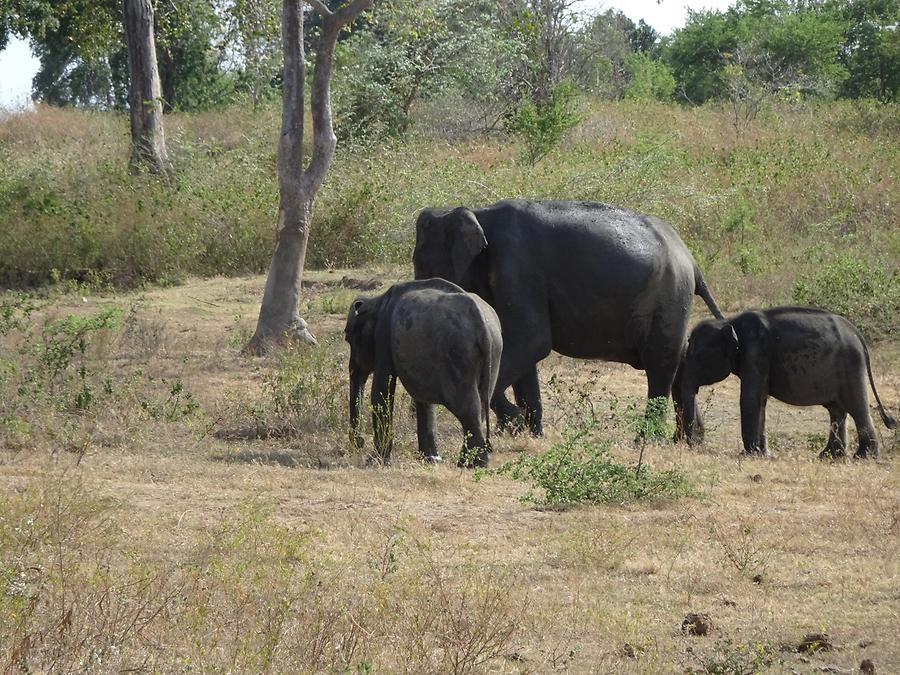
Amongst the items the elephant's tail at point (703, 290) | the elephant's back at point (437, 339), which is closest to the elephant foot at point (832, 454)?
the elephant's tail at point (703, 290)

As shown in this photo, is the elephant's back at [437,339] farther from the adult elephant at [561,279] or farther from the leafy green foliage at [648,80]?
the leafy green foliage at [648,80]

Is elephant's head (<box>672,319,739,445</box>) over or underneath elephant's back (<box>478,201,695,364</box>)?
underneath

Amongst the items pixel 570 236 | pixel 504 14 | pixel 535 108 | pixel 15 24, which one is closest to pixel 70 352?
pixel 570 236

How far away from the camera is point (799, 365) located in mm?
10641

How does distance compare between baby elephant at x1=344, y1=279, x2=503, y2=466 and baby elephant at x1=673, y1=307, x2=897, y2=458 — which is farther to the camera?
baby elephant at x1=673, y1=307, x2=897, y2=458

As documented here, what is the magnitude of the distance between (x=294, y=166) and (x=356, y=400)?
527 centimetres

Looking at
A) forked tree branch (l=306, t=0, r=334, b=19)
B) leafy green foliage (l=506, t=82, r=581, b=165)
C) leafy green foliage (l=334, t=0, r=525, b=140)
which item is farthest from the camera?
leafy green foliage (l=334, t=0, r=525, b=140)

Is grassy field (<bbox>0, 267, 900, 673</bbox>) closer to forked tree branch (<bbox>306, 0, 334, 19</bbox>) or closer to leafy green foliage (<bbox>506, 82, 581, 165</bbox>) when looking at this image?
forked tree branch (<bbox>306, 0, 334, 19</bbox>)

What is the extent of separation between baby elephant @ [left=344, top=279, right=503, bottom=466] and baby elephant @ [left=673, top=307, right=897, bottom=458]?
2.25 metres

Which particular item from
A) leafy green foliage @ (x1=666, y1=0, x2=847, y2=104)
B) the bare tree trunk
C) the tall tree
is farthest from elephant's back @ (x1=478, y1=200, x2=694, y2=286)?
leafy green foliage @ (x1=666, y1=0, x2=847, y2=104)

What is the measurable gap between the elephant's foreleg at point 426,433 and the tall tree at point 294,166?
4946 mm

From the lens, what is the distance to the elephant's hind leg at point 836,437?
10484 millimetres

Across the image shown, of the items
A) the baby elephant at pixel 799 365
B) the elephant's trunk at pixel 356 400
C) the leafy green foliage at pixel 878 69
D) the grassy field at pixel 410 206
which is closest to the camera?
the elephant's trunk at pixel 356 400

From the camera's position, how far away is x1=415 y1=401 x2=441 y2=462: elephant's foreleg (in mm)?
9602
